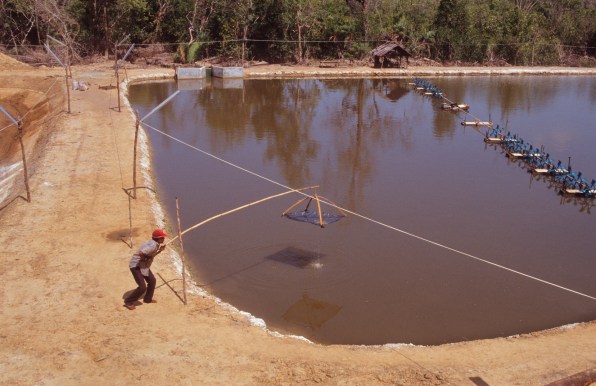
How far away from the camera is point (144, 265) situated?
7.77 meters

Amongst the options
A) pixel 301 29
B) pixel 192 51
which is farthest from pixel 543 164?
pixel 301 29

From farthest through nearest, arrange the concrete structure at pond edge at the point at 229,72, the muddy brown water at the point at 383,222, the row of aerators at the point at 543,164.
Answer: the concrete structure at pond edge at the point at 229,72 → the row of aerators at the point at 543,164 → the muddy brown water at the point at 383,222

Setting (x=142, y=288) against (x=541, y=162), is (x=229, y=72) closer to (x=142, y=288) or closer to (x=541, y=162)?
(x=541, y=162)

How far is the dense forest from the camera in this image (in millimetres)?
34150

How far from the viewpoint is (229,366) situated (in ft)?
22.2

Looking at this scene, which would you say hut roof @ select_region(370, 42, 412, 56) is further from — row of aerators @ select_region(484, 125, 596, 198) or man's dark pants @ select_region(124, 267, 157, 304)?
man's dark pants @ select_region(124, 267, 157, 304)

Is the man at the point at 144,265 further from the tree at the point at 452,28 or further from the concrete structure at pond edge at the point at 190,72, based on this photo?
the tree at the point at 452,28

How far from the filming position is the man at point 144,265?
7.68 meters

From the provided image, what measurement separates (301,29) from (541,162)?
23560 millimetres

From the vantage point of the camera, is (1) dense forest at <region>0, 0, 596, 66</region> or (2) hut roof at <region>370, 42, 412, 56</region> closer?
(1) dense forest at <region>0, 0, 596, 66</region>

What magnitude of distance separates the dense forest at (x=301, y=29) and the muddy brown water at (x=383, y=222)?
13.2m

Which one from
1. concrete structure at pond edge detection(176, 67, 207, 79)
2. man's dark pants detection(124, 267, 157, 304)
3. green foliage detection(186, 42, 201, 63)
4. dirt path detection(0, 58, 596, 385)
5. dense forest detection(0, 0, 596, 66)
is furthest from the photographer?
green foliage detection(186, 42, 201, 63)

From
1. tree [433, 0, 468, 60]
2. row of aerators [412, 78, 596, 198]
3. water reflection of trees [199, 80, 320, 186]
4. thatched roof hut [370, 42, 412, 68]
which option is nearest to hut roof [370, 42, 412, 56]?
thatched roof hut [370, 42, 412, 68]

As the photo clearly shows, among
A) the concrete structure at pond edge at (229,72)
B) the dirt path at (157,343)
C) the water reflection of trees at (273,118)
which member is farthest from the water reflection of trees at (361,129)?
the dirt path at (157,343)
